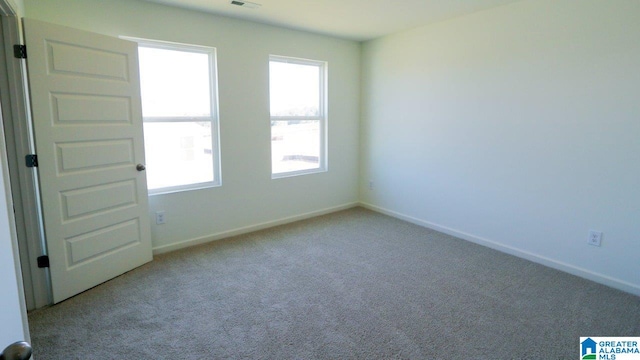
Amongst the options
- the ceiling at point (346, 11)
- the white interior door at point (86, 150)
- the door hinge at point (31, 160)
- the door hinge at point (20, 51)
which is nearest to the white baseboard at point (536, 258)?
the ceiling at point (346, 11)

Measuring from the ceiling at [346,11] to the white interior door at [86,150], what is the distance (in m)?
0.96

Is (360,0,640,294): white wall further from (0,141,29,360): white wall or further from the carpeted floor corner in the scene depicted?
(0,141,29,360): white wall

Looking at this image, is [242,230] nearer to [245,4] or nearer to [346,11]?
[245,4]

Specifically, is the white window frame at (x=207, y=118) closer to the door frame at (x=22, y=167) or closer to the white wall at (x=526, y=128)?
the door frame at (x=22, y=167)

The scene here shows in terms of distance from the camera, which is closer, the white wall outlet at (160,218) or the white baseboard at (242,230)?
the white wall outlet at (160,218)

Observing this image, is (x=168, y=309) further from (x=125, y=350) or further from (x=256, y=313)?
(x=256, y=313)

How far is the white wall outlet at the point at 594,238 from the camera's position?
2.91m

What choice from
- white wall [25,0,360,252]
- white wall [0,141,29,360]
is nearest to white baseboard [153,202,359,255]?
white wall [25,0,360,252]

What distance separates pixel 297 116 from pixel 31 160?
282 cm

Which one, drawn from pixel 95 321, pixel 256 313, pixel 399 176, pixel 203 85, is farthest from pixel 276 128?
pixel 95 321

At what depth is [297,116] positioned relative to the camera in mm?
4520

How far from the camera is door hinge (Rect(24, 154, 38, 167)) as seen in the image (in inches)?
93.7

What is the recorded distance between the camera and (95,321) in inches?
92.4

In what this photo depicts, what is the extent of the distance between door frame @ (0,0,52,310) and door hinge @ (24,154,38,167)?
0.08 feet
